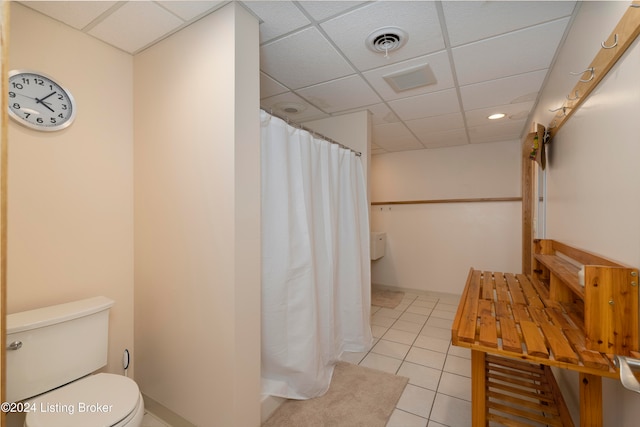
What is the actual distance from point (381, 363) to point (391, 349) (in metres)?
0.27

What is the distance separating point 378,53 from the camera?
1728 millimetres

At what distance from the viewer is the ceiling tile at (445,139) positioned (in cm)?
336

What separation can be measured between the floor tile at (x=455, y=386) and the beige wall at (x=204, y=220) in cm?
129

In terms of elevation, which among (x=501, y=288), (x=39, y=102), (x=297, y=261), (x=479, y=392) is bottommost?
(x=479, y=392)

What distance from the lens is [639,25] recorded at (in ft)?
2.58

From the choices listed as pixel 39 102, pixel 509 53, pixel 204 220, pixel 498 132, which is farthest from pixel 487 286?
pixel 39 102

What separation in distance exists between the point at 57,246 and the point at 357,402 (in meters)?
2.01

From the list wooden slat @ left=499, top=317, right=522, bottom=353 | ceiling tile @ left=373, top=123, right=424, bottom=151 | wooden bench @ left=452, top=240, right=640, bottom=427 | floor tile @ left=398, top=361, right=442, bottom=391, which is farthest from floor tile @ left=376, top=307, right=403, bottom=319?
ceiling tile @ left=373, top=123, right=424, bottom=151

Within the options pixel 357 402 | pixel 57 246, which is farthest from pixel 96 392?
pixel 357 402

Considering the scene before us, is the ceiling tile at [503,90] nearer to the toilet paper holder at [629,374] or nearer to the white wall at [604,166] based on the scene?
the white wall at [604,166]

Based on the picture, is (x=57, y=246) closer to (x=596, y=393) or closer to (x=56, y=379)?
(x=56, y=379)

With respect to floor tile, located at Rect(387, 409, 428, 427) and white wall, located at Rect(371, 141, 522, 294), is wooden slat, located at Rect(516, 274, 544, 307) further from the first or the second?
white wall, located at Rect(371, 141, 522, 294)

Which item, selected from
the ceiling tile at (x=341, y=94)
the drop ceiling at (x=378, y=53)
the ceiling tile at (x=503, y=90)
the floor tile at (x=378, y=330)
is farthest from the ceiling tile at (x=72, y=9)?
the floor tile at (x=378, y=330)

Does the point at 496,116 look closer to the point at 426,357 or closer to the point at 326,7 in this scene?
the point at 326,7
